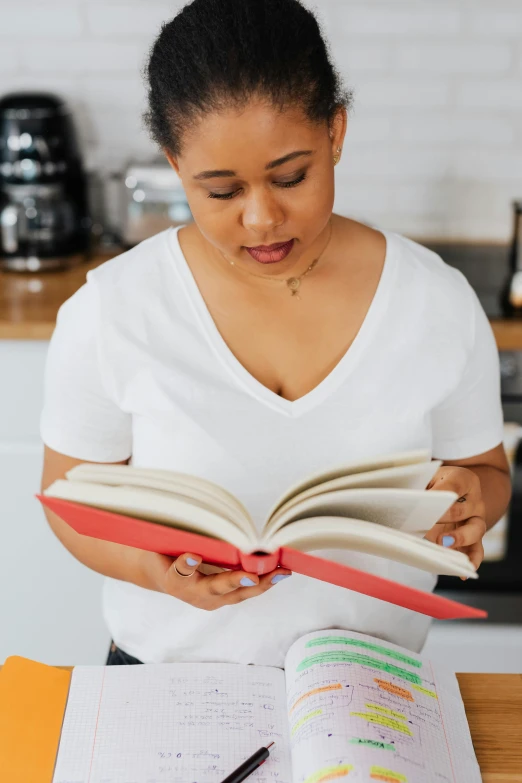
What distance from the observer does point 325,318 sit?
109 cm

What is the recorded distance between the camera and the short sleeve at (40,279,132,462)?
1.04 metres

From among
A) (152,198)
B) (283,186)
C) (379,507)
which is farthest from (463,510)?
(152,198)

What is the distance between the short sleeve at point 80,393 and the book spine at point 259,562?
347mm

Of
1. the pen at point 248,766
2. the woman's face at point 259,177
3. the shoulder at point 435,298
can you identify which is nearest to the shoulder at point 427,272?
the shoulder at point 435,298

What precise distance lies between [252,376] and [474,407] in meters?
0.27

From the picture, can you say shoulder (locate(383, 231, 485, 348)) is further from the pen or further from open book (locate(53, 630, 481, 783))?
the pen

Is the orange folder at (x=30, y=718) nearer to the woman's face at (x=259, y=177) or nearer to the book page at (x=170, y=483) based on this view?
the book page at (x=170, y=483)

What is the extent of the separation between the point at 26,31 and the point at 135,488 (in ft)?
5.14

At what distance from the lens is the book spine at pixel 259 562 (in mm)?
772

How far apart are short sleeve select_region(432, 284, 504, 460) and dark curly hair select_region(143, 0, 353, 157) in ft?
1.07

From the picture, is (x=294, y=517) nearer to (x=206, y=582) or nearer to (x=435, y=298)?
(x=206, y=582)

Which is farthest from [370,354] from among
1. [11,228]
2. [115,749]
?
[11,228]

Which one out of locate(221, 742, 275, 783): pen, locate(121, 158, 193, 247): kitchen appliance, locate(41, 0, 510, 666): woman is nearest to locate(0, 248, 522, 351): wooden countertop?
locate(121, 158, 193, 247): kitchen appliance

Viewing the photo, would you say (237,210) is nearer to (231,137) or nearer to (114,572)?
(231,137)
